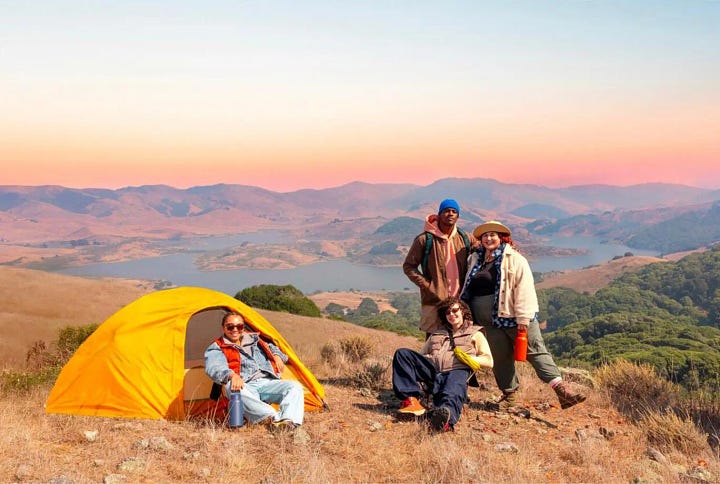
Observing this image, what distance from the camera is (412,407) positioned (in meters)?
5.08

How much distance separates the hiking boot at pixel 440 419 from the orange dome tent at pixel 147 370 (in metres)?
1.61

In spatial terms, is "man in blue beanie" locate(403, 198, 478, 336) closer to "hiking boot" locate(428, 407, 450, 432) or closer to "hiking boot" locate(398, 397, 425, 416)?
"hiking boot" locate(398, 397, 425, 416)

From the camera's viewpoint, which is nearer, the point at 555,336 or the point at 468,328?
the point at 468,328

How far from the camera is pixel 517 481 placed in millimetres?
3617

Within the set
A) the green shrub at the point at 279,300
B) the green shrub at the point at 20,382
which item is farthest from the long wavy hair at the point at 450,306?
the green shrub at the point at 279,300

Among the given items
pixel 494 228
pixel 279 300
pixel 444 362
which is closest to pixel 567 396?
pixel 444 362

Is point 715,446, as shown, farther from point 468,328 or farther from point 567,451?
point 468,328

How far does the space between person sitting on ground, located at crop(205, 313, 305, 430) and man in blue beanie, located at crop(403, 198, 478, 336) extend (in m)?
1.70

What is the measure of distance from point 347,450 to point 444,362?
1473 mm

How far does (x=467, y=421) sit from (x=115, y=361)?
3978 millimetres

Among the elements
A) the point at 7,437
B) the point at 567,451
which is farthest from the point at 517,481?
the point at 7,437

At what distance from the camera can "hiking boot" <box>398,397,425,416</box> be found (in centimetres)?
504

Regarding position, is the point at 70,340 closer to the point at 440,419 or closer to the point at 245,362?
the point at 245,362

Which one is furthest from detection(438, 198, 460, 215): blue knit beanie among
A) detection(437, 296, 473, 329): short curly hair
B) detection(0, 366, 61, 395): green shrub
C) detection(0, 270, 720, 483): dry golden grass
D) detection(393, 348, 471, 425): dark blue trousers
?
detection(0, 366, 61, 395): green shrub
